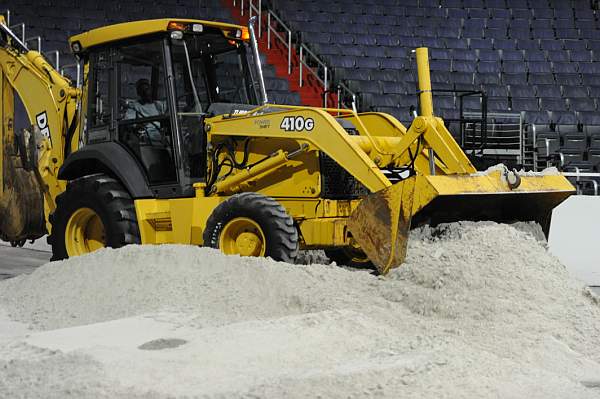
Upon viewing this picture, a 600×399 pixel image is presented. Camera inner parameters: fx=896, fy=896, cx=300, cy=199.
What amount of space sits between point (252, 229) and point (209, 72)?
6.22 ft

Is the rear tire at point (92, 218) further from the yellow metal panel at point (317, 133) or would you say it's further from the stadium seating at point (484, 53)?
the stadium seating at point (484, 53)

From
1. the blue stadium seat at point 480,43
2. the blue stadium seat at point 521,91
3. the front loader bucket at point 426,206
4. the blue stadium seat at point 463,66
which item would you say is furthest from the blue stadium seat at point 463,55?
the front loader bucket at point 426,206

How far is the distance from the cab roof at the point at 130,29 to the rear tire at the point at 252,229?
1.83 m

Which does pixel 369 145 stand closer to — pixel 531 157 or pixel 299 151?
pixel 299 151

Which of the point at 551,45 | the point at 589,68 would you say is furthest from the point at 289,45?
the point at 589,68

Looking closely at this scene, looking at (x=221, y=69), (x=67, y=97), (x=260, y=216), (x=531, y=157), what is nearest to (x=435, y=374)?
(x=260, y=216)

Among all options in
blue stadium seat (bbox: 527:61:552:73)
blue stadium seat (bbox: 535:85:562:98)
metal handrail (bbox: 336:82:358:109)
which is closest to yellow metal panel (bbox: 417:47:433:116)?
metal handrail (bbox: 336:82:358:109)

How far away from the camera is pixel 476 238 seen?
6152 mm

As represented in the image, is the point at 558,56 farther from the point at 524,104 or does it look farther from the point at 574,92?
the point at 524,104

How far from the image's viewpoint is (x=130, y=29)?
7.96m

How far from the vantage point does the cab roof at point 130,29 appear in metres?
7.76

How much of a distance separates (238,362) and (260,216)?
2.30 meters

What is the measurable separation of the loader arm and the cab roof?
0.70 metres

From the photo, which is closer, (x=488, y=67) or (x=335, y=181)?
(x=335, y=181)
